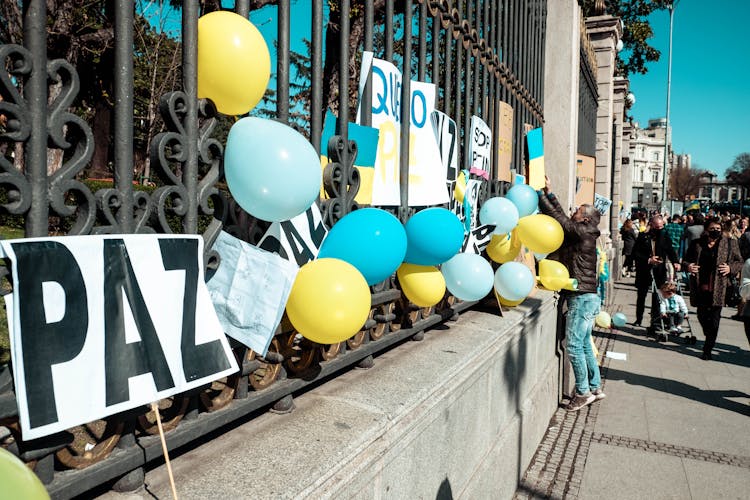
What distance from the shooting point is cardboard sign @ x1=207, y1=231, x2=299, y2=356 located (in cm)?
188

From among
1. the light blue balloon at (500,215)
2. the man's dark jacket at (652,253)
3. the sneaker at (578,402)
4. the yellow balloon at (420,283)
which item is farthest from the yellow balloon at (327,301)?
the man's dark jacket at (652,253)

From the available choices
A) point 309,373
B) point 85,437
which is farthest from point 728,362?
point 85,437

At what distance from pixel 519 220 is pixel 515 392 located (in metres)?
1.39

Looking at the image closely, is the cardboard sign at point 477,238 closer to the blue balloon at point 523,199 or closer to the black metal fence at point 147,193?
the blue balloon at point 523,199

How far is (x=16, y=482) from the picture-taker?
3.30 ft

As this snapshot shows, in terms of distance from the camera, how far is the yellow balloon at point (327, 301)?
1972 millimetres

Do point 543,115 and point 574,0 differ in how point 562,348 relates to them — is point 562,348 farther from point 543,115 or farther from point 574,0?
point 574,0

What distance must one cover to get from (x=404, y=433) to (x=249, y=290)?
3.04 feet

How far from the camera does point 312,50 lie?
2389 mm

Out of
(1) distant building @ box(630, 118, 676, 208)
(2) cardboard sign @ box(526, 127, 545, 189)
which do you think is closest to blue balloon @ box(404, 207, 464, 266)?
(2) cardboard sign @ box(526, 127, 545, 189)

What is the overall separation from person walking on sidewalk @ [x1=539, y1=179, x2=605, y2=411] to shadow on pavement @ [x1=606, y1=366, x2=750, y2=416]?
1.38 m

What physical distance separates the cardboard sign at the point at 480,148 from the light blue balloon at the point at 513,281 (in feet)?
2.63

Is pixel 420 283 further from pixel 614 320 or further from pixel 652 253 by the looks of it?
pixel 652 253

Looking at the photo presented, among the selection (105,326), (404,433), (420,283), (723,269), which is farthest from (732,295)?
(105,326)
